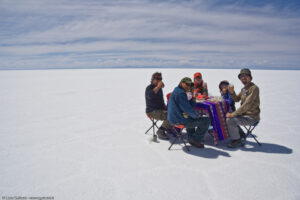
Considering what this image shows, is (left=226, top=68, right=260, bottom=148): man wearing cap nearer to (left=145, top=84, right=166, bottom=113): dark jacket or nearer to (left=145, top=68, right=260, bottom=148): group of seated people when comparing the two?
(left=145, top=68, right=260, bottom=148): group of seated people

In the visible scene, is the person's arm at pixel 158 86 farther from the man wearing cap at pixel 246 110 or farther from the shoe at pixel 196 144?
the man wearing cap at pixel 246 110

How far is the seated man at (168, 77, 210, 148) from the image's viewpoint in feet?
11.6

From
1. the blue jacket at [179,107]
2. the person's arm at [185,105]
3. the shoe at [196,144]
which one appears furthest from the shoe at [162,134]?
the person's arm at [185,105]

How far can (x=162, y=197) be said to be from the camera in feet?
8.39

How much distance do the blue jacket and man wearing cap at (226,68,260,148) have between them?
2.62ft

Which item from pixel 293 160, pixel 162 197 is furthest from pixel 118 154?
pixel 293 160

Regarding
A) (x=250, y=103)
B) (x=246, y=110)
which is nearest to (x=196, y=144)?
(x=246, y=110)

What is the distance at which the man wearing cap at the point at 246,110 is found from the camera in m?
3.67

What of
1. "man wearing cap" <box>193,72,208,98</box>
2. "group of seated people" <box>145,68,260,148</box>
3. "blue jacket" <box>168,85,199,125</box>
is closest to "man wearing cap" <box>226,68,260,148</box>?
"group of seated people" <box>145,68,260,148</box>

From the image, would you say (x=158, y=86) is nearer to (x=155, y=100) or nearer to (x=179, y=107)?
(x=155, y=100)

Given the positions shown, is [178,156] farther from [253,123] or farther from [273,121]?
[273,121]

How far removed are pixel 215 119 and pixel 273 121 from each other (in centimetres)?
287

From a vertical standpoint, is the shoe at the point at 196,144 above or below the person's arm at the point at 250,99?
below

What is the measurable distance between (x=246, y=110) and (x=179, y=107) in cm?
120
